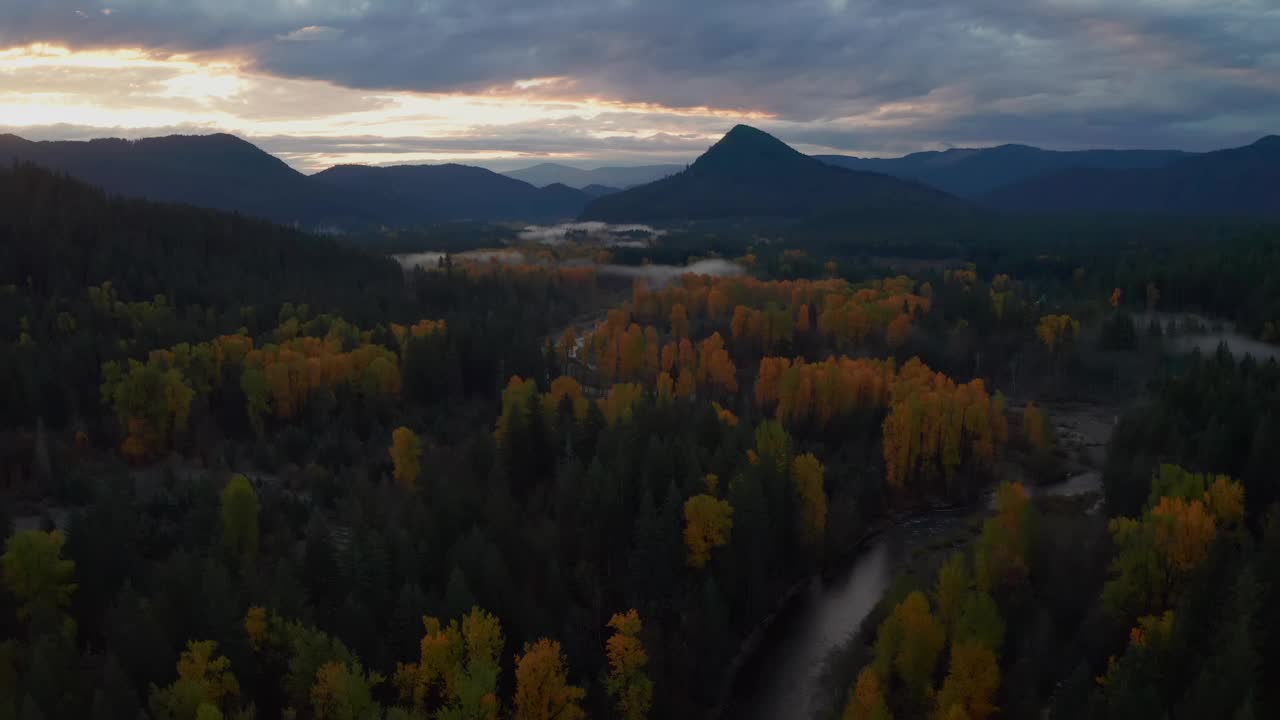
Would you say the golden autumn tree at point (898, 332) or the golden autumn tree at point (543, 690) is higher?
the golden autumn tree at point (898, 332)

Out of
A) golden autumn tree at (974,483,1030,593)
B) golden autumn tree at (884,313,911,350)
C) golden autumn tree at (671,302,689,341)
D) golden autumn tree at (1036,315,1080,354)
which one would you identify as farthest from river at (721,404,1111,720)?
golden autumn tree at (671,302,689,341)

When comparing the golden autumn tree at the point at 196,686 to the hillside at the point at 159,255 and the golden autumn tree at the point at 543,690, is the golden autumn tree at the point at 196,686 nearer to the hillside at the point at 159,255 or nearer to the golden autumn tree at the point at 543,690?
the golden autumn tree at the point at 543,690

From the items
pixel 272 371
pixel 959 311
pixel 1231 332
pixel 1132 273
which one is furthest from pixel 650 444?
pixel 1132 273

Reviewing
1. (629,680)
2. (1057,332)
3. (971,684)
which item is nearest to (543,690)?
(629,680)

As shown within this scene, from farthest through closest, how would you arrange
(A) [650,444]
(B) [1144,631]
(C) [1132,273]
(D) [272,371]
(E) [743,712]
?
(C) [1132,273] → (D) [272,371] → (A) [650,444] → (E) [743,712] → (B) [1144,631]

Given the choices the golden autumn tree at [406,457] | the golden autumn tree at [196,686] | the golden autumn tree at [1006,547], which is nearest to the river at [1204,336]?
the golden autumn tree at [1006,547]

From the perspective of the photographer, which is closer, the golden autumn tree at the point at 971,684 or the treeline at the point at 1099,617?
the treeline at the point at 1099,617

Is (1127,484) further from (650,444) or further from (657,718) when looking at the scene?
(657,718)
